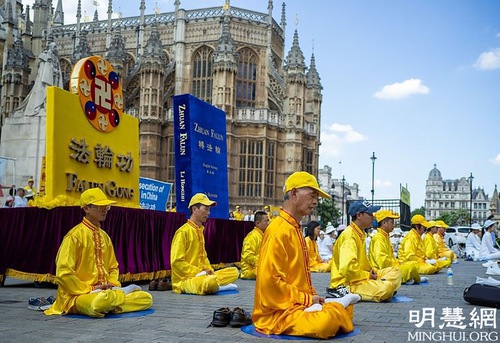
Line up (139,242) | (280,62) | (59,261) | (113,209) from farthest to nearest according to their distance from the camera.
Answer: (280,62) → (139,242) → (113,209) → (59,261)

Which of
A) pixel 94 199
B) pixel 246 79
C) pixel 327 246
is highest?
pixel 246 79

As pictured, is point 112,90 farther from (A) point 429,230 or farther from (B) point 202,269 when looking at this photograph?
(A) point 429,230

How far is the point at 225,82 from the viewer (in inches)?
1320

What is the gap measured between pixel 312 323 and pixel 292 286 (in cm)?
36

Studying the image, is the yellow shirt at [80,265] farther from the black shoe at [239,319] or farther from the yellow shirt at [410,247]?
the yellow shirt at [410,247]

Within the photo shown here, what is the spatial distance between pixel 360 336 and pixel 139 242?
19.8 feet

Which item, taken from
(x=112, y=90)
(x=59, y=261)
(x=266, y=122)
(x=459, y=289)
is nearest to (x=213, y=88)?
(x=266, y=122)

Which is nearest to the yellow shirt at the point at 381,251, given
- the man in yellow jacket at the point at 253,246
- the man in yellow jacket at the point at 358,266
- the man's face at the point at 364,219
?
the man in yellow jacket at the point at 358,266

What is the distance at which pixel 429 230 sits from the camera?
1518cm

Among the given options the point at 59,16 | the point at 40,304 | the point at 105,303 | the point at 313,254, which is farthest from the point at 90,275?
the point at 59,16

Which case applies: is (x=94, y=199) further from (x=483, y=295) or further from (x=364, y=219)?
(x=483, y=295)

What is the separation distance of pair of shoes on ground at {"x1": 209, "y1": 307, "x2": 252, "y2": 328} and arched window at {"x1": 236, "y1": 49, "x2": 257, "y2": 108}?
100ft

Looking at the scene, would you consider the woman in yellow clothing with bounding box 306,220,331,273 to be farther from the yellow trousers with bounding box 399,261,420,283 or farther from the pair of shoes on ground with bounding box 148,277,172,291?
the pair of shoes on ground with bounding box 148,277,172,291

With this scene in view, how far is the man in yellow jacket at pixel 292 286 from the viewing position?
192 inches
